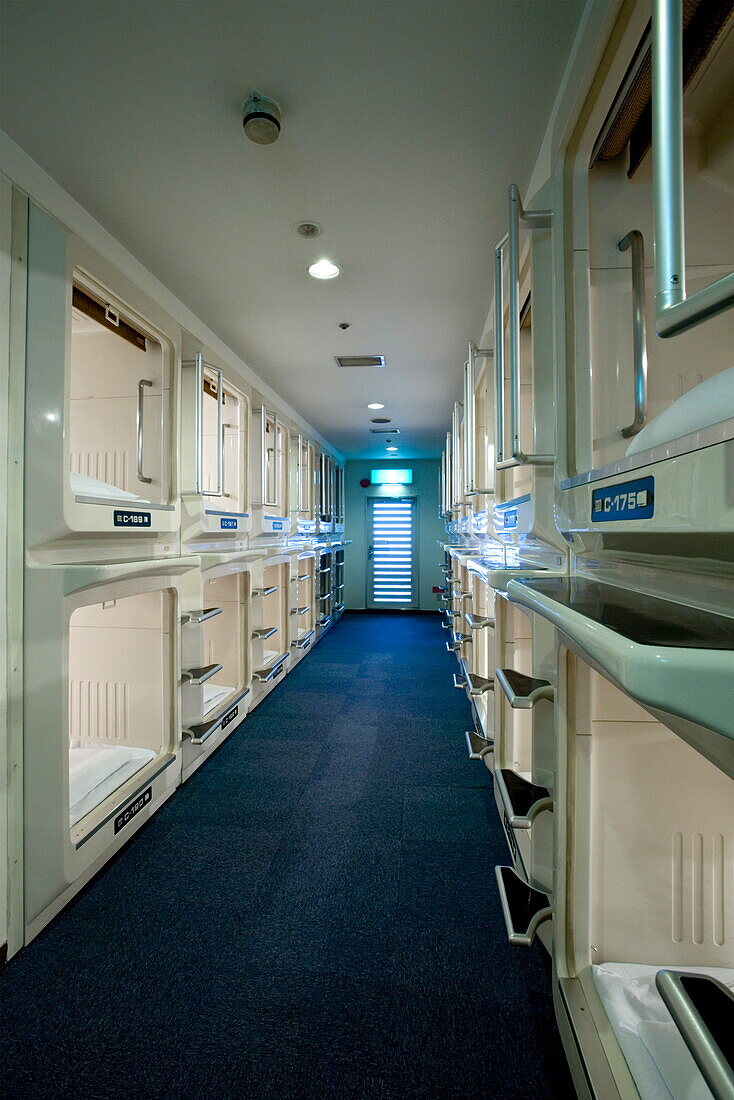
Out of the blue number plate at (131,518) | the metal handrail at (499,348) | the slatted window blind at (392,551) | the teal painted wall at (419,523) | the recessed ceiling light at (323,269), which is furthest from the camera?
the slatted window blind at (392,551)

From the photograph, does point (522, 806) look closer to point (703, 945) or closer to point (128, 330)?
point (703, 945)

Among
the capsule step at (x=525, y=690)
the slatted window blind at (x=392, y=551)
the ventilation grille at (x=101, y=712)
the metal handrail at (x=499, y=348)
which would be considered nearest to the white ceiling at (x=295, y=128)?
the metal handrail at (x=499, y=348)

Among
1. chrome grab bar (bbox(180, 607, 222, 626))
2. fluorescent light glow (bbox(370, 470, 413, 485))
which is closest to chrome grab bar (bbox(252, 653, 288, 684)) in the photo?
chrome grab bar (bbox(180, 607, 222, 626))

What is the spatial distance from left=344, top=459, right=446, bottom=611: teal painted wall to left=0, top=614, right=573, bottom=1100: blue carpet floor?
21.2 ft

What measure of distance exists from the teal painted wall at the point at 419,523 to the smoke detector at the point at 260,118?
7803 mm

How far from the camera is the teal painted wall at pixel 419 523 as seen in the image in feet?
30.3

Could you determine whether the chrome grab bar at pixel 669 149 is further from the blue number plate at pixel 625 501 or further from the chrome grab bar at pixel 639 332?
the chrome grab bar at pixel 639 332

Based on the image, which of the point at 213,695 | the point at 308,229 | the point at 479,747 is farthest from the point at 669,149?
the point at 213,695

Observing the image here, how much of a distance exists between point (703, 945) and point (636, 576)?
1002 millimetres

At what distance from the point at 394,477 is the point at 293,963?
8161 millimetres

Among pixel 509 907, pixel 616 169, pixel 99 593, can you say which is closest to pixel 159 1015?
pixel 509 907

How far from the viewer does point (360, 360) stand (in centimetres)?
383

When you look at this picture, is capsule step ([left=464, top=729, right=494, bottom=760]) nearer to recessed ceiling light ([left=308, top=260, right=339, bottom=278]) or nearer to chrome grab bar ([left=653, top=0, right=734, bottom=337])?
chrome grab bar ([left=653, top=0, right=734, bottom=337])

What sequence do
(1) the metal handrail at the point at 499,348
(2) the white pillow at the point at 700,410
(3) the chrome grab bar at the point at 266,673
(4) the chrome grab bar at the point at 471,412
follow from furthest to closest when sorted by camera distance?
(3) the chrome grab bar at the point at 266,673
(4) the chrome grab bar at the point at 471,412
(1) the metal handrail at the point at 499,348
(2) the white pillow at the point at 700,410
